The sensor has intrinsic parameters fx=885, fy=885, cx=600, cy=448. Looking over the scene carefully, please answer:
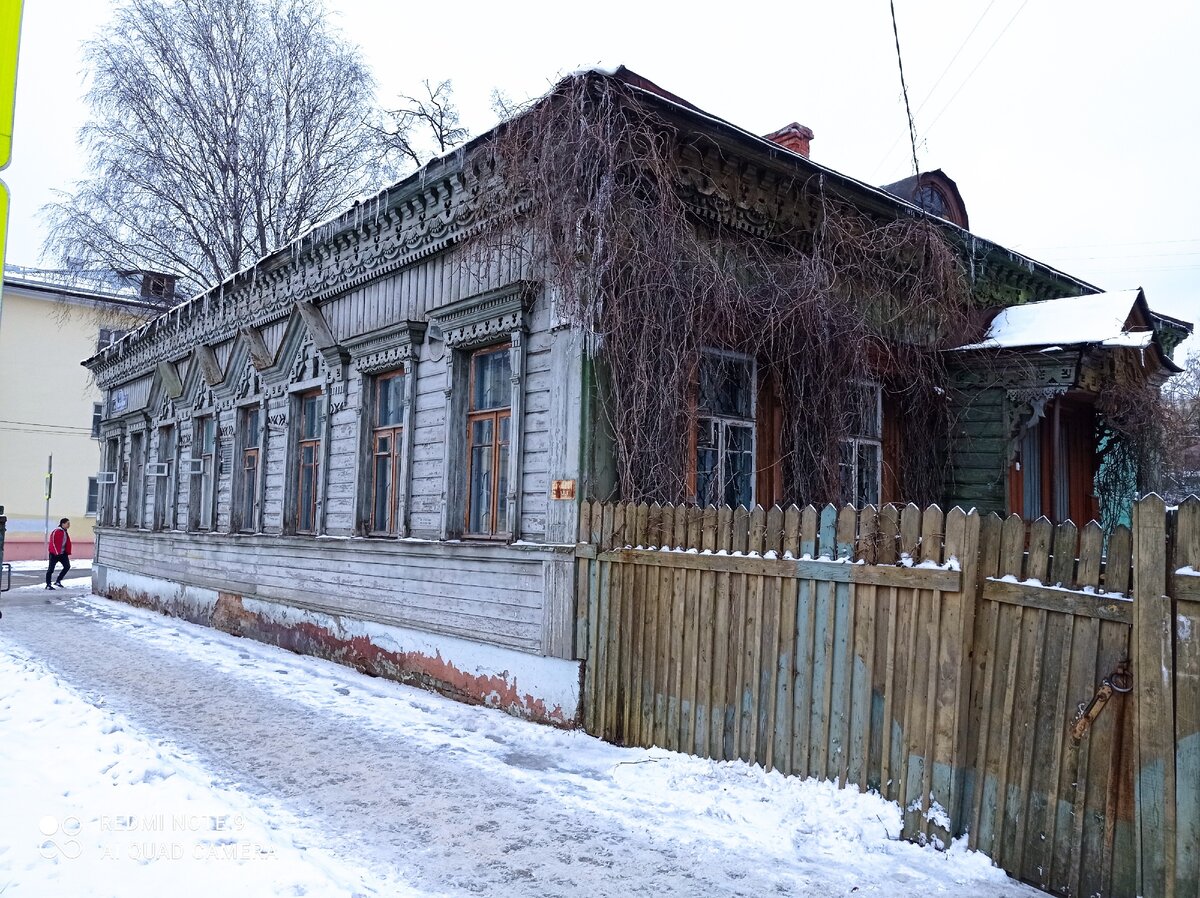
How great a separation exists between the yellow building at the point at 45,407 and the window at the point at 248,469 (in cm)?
1961

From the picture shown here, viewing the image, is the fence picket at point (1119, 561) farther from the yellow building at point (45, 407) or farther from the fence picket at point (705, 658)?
the yellow building at point (45, 407)

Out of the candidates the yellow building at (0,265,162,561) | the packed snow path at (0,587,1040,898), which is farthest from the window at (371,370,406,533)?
the yellow building at (0,265,162,561)

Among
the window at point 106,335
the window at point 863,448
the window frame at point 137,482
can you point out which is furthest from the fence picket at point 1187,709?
the window at point 106,335

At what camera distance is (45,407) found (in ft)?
109

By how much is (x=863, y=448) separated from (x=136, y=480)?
52.6 ft

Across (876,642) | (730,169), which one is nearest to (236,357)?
(730,169)

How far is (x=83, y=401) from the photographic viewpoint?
3366cm

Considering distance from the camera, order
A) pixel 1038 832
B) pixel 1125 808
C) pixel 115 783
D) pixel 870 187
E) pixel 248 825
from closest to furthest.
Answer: pixel 1125 808, pixel 1038 832, pixel 248 825, pixel 115 783, pixel 870 187

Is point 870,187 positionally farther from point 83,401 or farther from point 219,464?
point 83,401

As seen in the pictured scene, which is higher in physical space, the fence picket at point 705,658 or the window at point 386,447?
the window at point 386,447

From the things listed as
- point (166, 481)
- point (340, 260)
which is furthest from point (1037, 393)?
point (166, 481)

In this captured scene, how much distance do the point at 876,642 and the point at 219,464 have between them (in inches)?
508

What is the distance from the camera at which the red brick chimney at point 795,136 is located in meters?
12.4

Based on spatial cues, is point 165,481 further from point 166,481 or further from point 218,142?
point 218,142
